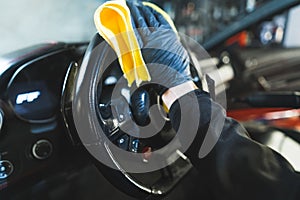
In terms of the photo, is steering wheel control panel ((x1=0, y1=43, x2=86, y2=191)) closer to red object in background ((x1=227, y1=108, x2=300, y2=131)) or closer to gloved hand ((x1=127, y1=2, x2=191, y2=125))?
gloved hand ((x1=127, y1=2, x2=191, y2=125))

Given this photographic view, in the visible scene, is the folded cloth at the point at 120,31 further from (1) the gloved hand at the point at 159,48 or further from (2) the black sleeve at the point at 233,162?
(2) the black sleeve at the point at 233,162

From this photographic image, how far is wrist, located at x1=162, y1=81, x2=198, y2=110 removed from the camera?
0.74 m

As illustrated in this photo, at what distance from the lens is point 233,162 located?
0.69m

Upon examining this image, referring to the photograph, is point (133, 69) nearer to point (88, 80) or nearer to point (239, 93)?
point (88, 80)

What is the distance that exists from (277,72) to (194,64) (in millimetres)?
1220

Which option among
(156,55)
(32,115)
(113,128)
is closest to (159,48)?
(156,55)

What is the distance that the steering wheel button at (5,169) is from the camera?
0.85 m

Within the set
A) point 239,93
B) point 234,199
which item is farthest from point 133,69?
point 239,93

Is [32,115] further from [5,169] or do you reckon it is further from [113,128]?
[113,128]

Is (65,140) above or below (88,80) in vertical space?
below

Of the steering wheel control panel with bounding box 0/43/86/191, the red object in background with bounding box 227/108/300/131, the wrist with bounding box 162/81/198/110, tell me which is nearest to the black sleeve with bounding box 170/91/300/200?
the wrist with bounding box 162/81/198/110

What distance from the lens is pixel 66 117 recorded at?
692 mm

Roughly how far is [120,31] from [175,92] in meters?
0.17

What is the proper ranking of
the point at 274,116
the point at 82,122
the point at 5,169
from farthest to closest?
the point at 274,116, the point at 5,169, the point at 82,122
